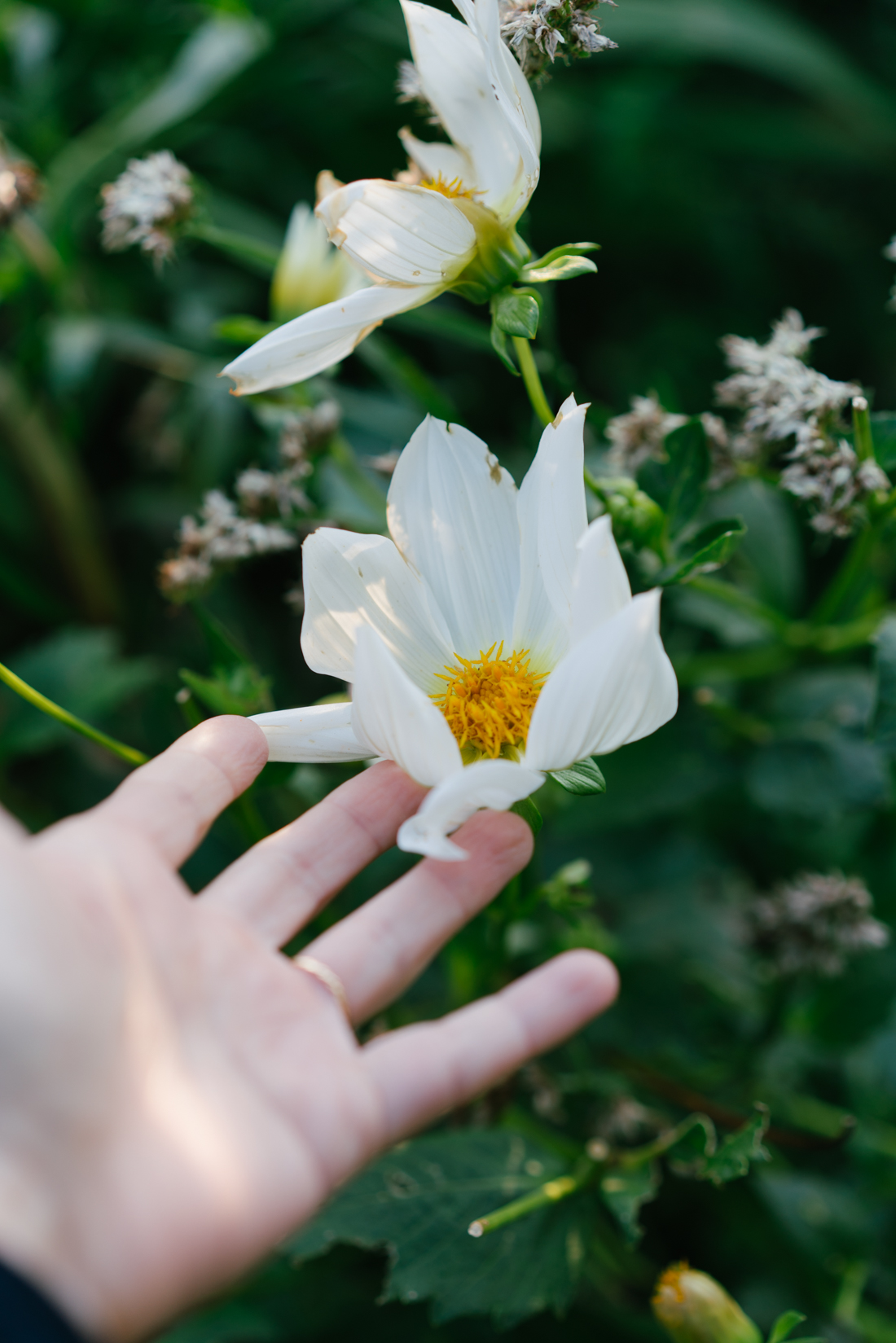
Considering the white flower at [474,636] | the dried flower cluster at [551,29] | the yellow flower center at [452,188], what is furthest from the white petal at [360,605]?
the dried flower cluster at [551,29]

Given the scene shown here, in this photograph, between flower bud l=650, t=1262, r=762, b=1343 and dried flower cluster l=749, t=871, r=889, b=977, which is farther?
dried flower cluster l=749, t=871, r=889, b=977

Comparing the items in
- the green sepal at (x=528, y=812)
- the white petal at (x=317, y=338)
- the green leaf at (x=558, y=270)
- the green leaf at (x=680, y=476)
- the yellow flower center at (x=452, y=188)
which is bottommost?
the green sepal at (x=528, y=812)

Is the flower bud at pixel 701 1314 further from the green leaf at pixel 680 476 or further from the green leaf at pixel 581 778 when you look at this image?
the green leaf at pixel 680 476

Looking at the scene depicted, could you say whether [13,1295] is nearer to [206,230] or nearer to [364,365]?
[206,230]

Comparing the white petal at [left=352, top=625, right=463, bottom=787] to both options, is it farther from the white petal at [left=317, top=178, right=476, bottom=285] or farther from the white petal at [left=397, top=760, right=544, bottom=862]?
the white petal at [left=317, top=178, right=476, bottom=285]

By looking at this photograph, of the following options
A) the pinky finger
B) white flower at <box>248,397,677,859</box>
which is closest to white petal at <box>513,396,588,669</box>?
white flower at <box>248,397,677,859</box>

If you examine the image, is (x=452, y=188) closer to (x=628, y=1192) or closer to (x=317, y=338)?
(x=317, y=338)
